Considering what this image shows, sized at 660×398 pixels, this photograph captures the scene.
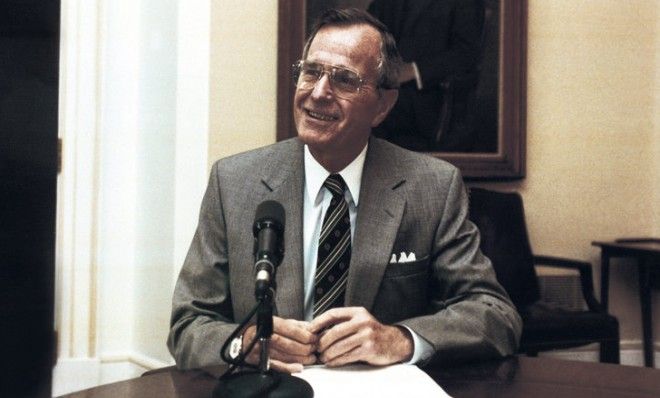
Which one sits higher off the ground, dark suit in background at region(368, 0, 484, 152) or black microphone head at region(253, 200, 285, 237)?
dark suit in background at region(368, 0, 484, 152)

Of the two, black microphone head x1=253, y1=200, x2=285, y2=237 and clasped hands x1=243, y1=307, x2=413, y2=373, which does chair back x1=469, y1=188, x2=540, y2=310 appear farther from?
black microphone head x1=253, y1=200, x2=285, y2=237

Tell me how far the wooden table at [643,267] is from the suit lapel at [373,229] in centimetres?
217

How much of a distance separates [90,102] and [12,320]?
1.03 meters

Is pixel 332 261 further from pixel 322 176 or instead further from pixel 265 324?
pixel 265 324

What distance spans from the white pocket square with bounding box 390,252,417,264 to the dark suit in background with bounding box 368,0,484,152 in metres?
1.84

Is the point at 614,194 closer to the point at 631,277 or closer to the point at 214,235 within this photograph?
the point at 631,277

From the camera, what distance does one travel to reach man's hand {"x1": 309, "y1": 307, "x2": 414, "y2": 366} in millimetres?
1431

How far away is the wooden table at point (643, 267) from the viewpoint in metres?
3.69

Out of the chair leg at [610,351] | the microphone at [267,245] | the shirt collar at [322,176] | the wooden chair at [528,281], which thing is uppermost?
the shirt collar at [322,176]

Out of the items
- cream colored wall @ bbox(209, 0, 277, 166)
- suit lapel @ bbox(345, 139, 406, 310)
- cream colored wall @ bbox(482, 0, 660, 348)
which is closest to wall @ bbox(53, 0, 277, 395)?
cream colored wall @ bbox(209, 0, 277, 166)

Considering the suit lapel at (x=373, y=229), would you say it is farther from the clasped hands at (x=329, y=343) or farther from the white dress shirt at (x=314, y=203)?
the clasped hands at (x=329, y=343)

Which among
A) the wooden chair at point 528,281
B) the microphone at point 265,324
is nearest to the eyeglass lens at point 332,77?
Answer: the microphone at point 265,324

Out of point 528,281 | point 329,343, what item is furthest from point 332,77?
point 528,281

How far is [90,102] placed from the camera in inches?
Answer: 136
